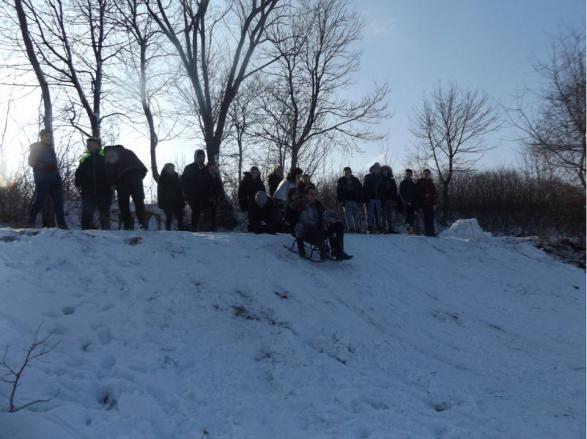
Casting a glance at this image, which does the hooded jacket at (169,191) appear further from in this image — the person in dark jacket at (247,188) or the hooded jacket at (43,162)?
the hooded jacket at (43,162)

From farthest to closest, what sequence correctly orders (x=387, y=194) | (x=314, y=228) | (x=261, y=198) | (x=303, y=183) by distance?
(x=387, y=194), (x=261, y=198), (x=303, y=183), (x=314, y=228)

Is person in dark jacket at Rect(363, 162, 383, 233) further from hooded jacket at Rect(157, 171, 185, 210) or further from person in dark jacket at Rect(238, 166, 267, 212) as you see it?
hooded jacket at Rect(157, 171, 185, 210)

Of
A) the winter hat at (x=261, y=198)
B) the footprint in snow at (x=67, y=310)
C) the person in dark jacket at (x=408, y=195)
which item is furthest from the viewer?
the person in dark jacket at (x=408, y=195)

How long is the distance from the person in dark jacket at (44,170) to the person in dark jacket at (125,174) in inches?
35.9

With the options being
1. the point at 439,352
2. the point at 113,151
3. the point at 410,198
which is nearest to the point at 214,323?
the point at 439,352

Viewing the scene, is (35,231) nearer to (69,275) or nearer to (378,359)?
(69,275)

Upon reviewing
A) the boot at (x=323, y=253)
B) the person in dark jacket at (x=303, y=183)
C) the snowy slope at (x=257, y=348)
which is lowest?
the snowy slope at (x=257, y=348)

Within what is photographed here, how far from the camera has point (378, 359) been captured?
20.2 ft

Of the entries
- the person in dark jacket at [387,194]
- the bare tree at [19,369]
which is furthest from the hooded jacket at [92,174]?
the person in dark jacket at [387,194]

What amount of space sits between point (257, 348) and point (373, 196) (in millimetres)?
8059

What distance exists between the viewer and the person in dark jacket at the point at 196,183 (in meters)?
10.5

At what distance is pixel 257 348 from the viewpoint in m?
5.74

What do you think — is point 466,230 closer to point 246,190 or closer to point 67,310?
point 246,190

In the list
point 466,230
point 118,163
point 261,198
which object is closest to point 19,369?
point 118,163
